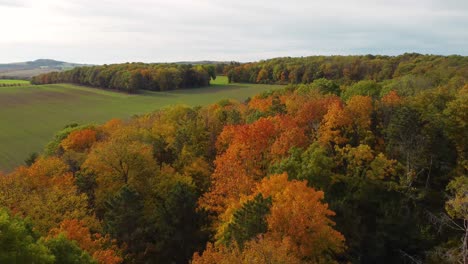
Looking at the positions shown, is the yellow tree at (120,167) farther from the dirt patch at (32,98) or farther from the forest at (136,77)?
the forest at (136,77)

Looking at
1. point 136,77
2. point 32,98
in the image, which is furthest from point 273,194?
point 136,77

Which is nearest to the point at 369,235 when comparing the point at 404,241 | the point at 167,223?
the point at 404,241

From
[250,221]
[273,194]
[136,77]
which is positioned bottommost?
[250,221]

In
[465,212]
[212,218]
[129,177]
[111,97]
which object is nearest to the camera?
[465,212]

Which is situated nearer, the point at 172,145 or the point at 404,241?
the point at 404,241

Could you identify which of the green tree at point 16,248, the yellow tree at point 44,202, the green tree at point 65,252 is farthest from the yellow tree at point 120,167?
the green tree at point 16,248

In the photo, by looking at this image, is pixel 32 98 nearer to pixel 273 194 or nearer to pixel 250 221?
pixel 273 194

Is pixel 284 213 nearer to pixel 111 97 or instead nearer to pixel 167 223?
pixel 167 223
